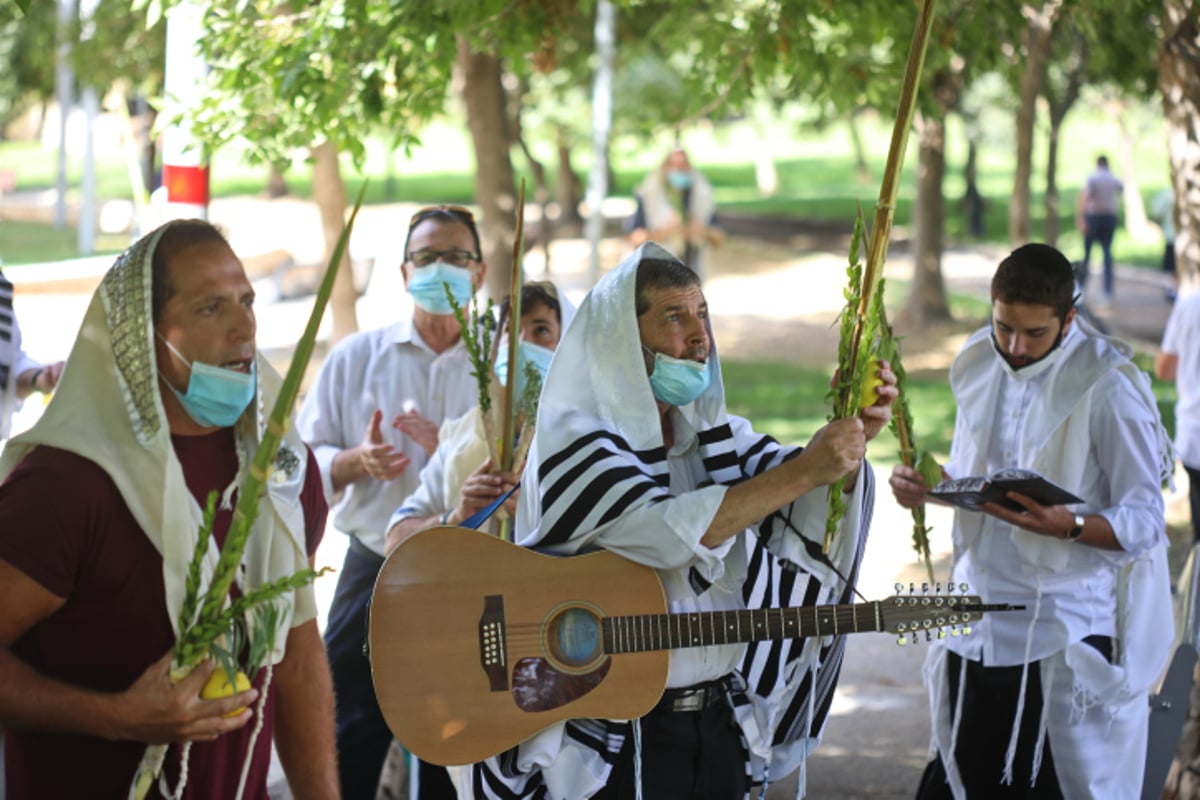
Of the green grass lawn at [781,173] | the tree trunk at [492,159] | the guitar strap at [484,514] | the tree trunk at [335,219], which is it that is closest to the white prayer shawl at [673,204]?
the tree trunk at [335,219]

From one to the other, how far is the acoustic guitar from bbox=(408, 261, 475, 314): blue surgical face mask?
1.72 meters

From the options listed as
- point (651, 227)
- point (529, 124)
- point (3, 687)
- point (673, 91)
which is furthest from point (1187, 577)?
point (529, 124)

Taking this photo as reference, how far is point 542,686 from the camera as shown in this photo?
372 centimetres

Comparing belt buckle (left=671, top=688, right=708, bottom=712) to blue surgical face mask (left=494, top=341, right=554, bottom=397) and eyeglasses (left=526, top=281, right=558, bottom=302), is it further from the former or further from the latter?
eyeglasses (left=526, top=281, right=558, bottom=302)

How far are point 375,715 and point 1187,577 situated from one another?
3.15m

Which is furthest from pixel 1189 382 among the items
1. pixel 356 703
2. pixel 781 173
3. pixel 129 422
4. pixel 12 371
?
pixel 781 173

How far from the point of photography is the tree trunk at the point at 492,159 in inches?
483

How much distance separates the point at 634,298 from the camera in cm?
375

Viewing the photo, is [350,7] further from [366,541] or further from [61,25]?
[61,25]

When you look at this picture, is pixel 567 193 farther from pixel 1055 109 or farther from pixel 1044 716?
pixel 1044 716

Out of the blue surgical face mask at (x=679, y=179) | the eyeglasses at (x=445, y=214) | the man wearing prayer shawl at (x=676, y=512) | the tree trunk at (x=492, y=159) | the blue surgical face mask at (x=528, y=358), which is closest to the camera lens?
the man wearing prayer shawl at (x=676, y=512)

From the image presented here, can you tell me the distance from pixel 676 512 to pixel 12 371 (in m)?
3.39

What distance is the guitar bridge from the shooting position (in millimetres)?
3727

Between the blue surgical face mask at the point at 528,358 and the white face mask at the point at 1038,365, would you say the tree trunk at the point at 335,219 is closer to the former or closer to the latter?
the blue surgical face mask at the point at 528,358
